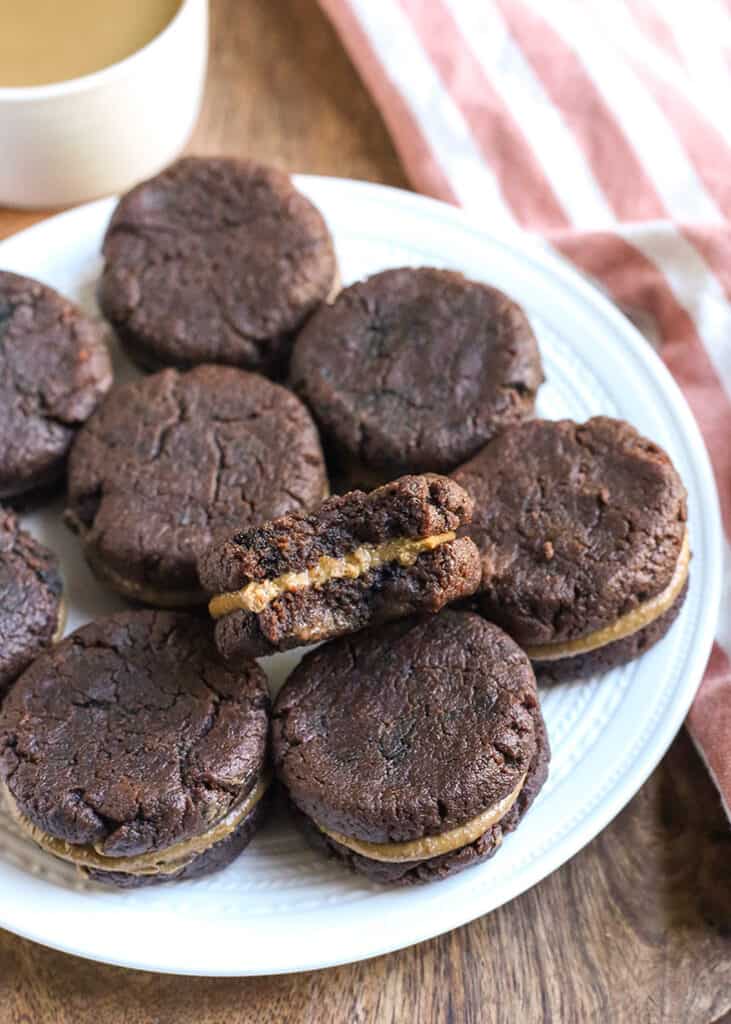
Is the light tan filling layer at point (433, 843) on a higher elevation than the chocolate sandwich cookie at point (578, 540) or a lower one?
lower

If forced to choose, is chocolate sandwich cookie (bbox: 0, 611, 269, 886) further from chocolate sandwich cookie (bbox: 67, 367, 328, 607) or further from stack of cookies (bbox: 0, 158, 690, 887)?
chocolate sandwich cookie (bbox: 67, 367, 328, 607)

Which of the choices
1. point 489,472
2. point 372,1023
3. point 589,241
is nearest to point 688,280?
point 589,241

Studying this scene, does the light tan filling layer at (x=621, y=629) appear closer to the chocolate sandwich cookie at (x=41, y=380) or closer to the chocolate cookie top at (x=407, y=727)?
the chocolate cookie top at (x=407, y=727)

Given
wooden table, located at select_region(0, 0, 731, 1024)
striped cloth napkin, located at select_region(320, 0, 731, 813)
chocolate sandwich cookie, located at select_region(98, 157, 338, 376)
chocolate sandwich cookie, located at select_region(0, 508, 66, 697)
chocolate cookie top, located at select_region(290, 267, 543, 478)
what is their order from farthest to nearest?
striped cloth napkin, located at select_region(320, 0, 731, 813) → chocolate sandwich cookie, located at select_region(98, 157, 338, 376) → chocolate cookie top, located at select_region(290, 267, 543, 478) → chocolate sandwich cookie, located at select_region(0, 508, 66, 697) → wooden table, located at select_region(0, 0, 731, 1024)

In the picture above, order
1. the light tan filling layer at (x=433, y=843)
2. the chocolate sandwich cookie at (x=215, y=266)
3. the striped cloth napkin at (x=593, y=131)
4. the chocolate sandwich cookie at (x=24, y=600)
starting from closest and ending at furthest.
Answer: the light tan filling layer at (x=433, y=843) < the chocolate sandwich cookie at (x=24, y=600) < the chocolate sandwich cookie at (x=215, y=266) < the striped cloth napkin at (x=593, y=131)

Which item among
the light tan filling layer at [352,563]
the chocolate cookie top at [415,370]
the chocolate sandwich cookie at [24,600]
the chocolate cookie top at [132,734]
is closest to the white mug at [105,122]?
the chocolate cookie top at [415,370]

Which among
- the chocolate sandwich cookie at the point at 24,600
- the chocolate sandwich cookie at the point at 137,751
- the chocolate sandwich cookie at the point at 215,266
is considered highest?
the chocolate sandwich cookie at the point at 215,266

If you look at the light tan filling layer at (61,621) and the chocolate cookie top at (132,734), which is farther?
the light tan filling layer at (61,621)

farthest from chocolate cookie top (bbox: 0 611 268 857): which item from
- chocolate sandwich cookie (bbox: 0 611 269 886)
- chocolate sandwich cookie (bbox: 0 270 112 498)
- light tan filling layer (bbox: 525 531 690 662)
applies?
light tan filling layer (bbox: 525 531 690 662)

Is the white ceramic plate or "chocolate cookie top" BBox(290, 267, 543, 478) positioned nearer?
the white ceramic plate

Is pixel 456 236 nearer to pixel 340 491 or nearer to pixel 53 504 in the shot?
pixel 340 491
